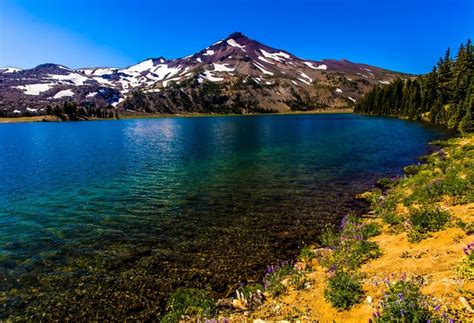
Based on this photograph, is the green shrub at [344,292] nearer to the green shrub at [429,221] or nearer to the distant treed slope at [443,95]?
the green shrub at [429,221]

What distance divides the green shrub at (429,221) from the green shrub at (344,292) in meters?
6.16

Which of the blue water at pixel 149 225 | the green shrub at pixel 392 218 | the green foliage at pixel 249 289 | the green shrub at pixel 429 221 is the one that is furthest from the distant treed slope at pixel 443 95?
the green foliage at pixel 249 289

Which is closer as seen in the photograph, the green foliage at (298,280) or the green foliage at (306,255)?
the green foliage at (298,280)

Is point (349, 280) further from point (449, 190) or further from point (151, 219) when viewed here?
point (151, 219)

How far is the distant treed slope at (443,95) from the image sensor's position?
69.9m

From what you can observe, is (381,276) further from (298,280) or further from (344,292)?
(298,280)

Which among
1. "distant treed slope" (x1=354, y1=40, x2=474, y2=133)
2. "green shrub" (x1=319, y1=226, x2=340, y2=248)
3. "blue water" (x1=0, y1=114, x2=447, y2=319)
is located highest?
"distant treed slope" (x1=354, y1=40, x2=474, y2=133)

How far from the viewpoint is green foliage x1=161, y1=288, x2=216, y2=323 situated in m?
10.7

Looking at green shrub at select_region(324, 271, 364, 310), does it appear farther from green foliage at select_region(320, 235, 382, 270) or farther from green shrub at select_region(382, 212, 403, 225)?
green shrub at select_region(382, 212, 403, 225)

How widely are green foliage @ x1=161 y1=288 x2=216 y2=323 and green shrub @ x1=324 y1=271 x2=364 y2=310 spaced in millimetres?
4627

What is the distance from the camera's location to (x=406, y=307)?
270 inches

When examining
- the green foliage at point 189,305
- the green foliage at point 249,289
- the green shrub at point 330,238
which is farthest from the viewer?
the green shrub at point 330,238

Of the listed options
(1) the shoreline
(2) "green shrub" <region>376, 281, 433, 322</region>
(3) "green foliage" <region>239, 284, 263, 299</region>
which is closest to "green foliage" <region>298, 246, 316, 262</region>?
(1) the shoreline

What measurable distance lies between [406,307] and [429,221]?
29.6 feet
